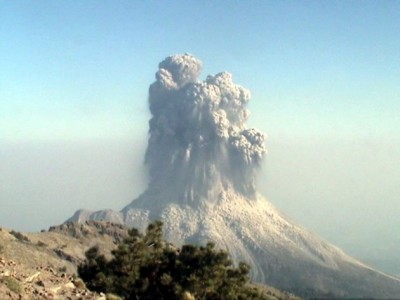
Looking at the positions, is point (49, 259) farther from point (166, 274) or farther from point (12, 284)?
point (12, 284)

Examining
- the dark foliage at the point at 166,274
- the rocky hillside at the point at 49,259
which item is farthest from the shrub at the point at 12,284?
the dark foliage at the point at 166,274

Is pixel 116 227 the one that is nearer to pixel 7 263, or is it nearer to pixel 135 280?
pixel 135 280

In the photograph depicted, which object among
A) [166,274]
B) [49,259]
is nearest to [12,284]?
[166,274]

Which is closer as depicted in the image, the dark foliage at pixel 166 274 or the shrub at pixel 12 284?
the shrub at pixel 12 284

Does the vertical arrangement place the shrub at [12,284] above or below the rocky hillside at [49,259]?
below

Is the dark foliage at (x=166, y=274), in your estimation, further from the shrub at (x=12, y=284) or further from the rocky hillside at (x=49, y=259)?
the shrub at (x=12, y=284)

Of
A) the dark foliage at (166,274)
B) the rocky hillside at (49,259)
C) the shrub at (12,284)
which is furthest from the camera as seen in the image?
the dark foliage at (166,274)

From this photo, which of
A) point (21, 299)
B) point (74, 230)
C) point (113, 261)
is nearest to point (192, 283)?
point (113, 261)
